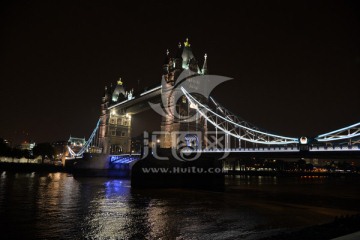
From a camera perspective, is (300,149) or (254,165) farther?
(254,165)

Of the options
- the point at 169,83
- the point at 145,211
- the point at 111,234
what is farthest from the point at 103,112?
the point at 111,234

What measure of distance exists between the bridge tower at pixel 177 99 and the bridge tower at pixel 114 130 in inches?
820

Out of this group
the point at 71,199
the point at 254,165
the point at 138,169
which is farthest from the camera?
the point at 254,165

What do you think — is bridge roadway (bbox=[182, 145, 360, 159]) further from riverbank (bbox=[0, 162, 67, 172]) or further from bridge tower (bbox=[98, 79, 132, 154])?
riverbank (bbox=[0, 162, 67, 172])

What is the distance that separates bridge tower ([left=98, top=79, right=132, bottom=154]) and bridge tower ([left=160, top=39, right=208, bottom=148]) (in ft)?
68.3

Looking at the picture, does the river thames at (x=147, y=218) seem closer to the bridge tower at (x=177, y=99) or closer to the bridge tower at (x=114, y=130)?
the bridge tower at (x=177, y=99)

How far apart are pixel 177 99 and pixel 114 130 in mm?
27311

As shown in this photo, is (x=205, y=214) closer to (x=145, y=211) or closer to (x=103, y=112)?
(x=145, y=211)

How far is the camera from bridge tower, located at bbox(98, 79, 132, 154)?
2656 inches

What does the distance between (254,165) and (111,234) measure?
345 feet

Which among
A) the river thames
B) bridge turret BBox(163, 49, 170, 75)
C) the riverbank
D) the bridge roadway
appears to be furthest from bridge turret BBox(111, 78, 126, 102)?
the river thames

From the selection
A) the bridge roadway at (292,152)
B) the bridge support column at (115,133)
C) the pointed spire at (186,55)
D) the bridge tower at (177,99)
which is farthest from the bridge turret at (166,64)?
the bridge support column at (115,133)

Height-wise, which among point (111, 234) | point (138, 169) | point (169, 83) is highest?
point (169, 83)

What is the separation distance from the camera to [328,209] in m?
20.0
